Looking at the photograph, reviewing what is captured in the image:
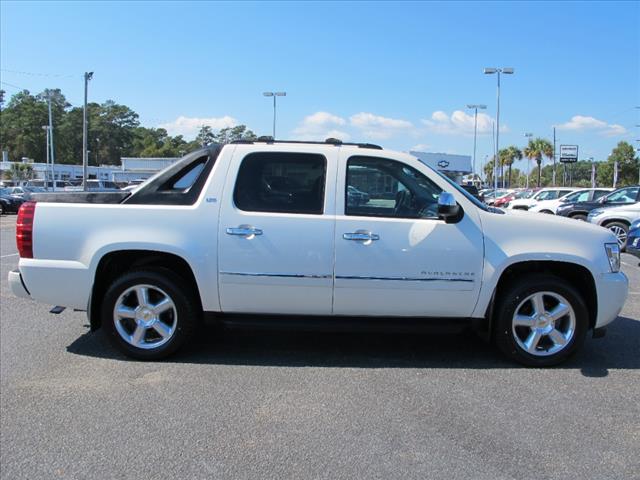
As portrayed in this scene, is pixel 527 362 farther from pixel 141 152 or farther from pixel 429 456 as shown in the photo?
pixel 141 152

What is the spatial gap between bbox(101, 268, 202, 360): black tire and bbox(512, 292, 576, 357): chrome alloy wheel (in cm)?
272

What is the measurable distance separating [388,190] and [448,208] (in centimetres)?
54

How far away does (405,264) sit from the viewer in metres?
4.43

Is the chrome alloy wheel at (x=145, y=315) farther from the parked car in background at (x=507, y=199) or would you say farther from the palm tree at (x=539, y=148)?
the palm tree at (x=539, y=148)

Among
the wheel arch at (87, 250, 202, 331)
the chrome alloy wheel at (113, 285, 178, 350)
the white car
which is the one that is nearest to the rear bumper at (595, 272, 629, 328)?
the wheel arch at (87, 250, 202, 331)

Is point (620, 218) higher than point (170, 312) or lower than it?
higher

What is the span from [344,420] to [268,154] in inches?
89.1

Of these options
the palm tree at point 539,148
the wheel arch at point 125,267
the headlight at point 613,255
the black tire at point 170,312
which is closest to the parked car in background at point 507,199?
the headlight at point 613,255

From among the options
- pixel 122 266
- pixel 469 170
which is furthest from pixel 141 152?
pixel 122 266

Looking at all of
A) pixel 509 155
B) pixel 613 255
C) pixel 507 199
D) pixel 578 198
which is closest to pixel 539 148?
pixel 509 155

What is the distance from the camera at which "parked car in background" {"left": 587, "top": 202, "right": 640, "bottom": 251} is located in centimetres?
1346

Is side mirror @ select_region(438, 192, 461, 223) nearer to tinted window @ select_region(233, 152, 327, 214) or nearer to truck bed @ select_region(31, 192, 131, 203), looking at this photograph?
tinted window @ select_region(233, 152, 327, 214)

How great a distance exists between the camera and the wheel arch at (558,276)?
Result: 461 centimetres

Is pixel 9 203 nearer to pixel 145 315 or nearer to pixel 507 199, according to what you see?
pixel 507 199
